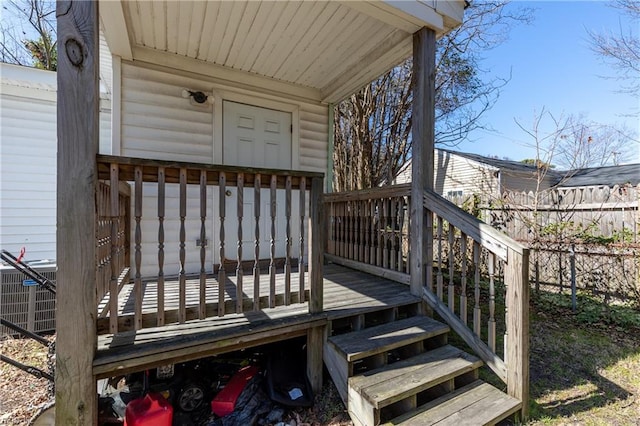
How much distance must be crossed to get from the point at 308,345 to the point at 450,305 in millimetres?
1230

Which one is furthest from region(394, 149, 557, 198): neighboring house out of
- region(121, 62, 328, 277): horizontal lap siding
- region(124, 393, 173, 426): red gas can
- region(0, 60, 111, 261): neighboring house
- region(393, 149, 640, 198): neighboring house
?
region(124, 393, 173, 426): red gas can

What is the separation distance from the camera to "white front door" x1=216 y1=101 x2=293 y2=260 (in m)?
3.63

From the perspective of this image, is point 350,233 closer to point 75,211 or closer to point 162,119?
point 162,119

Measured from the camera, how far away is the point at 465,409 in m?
1.82

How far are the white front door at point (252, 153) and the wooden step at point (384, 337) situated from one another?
1911 millimetres

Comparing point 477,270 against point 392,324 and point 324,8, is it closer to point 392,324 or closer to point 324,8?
point 392,324

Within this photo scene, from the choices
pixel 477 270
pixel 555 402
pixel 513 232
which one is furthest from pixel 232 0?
pixel 513 232

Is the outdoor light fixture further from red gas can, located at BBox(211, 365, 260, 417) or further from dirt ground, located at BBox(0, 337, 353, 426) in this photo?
dirt ground, located at BBox(0, 337, 353, 426)

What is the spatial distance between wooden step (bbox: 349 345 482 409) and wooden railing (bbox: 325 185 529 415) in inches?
9.1

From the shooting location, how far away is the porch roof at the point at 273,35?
98.8 inches

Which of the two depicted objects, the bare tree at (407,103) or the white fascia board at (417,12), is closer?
the white fascia board at (417,12)

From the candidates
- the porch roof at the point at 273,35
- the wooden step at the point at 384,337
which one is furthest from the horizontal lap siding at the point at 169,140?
the wooden step at the point at 384,337

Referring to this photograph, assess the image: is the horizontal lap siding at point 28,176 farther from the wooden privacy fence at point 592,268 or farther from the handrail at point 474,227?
the wooden privacy fence at point 592,268

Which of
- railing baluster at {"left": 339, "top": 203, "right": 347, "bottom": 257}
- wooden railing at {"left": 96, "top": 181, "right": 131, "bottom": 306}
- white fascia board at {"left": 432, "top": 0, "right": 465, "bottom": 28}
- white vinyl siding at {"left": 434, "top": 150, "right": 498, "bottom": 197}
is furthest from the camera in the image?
white vinyl siding at {"left": 434, "top": 150, "right": 498, "bottom": 197}
